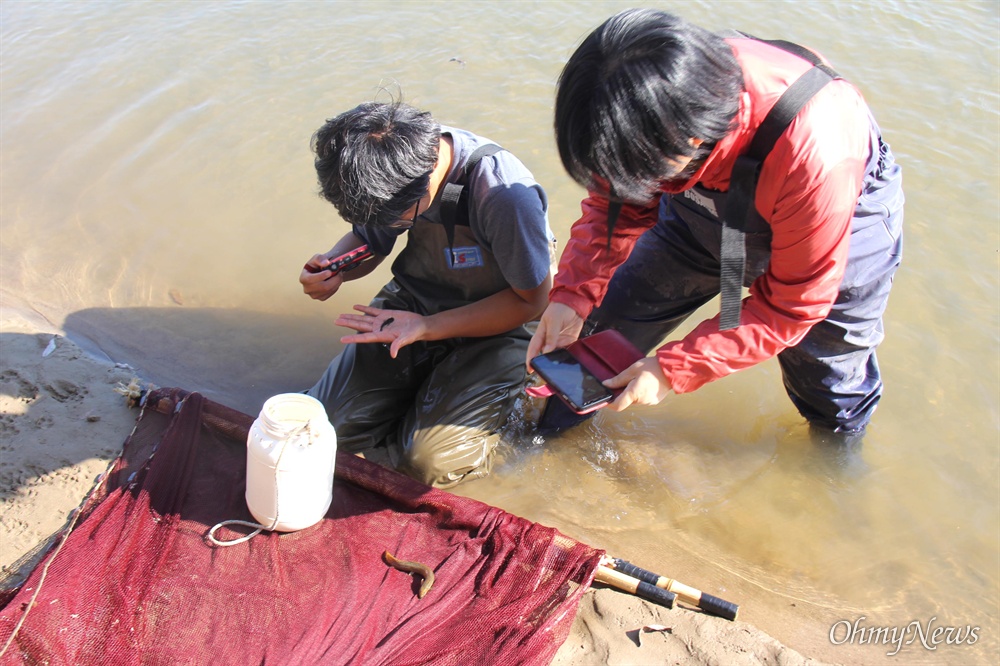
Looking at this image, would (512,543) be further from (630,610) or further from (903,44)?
(903,44)

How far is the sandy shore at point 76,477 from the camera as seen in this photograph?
2.34 m

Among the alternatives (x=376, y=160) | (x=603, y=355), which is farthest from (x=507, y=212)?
(x=603, y=355)

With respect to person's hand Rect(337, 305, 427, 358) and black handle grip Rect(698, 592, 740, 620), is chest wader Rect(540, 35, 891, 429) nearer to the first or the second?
person's hand Rect(337, 305, 427, 358)

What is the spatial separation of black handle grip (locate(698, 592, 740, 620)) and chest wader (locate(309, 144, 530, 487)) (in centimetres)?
104

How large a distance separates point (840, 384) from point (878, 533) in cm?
65

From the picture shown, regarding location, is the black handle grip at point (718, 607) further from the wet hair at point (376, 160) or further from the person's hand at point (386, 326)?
the wet hair at point (376, 160)

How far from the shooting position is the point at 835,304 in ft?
8.28

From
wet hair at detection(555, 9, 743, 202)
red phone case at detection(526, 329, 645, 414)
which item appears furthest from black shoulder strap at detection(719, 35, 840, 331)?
red phone case at detection(526, 329, 645, 414)

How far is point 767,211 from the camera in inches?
81.0

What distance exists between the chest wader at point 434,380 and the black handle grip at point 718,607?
41.0 inches

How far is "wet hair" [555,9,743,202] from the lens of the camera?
67.6 inches

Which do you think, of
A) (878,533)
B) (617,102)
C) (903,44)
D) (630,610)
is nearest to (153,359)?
(630,610)

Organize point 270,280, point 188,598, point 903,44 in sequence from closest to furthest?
1. point 188,598
2. point 270,280
3. point 903,44

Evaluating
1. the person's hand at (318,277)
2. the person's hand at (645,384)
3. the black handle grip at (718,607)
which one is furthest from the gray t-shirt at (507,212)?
the black handle grip at (718,607)
